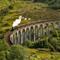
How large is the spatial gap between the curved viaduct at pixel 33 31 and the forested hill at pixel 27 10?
441cm

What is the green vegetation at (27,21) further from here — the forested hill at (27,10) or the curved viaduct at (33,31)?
the curved viaduct at (33,31)

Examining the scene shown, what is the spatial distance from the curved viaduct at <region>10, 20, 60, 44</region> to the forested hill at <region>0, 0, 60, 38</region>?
14.5 feet

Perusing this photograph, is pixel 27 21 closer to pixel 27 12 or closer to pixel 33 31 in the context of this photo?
pixel 33 31

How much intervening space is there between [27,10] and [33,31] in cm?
2822

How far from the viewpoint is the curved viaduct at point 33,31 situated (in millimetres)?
124000

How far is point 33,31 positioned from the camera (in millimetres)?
134250

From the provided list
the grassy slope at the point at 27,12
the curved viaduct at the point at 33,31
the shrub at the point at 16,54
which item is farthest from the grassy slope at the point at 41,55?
the grassy slope at the point at 27,12

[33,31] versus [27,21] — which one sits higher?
[27,21]

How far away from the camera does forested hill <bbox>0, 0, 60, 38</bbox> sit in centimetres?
14300

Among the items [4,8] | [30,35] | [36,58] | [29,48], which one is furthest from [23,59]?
[4,8]

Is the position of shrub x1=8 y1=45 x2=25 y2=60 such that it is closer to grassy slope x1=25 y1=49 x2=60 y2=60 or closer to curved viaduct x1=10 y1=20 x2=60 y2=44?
grassy slope x1=25 y1=49 x2=60 y2=60

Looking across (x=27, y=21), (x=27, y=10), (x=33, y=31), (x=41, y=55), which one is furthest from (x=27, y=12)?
(x=41, y=55)

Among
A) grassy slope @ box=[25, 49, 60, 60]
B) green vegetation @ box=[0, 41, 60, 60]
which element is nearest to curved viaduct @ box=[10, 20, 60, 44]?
grassy slope @ box=[25, 49, 60, 60]

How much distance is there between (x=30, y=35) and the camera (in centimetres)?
12925
